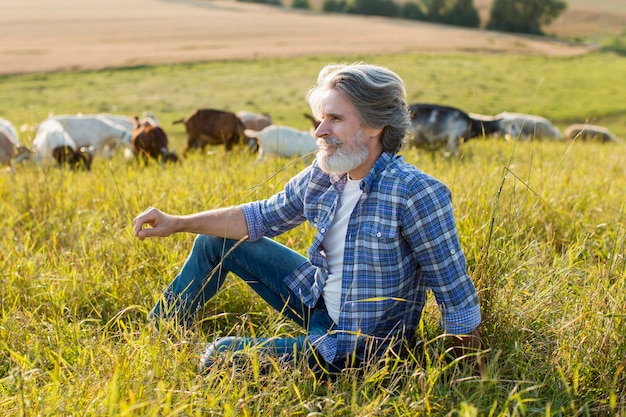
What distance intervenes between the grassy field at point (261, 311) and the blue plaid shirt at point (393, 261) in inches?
7.1

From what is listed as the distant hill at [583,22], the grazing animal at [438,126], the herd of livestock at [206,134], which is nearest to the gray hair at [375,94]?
the herd of livestock at [206,134]

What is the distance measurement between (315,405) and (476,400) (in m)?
0.68

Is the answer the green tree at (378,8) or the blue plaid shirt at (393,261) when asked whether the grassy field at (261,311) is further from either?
the green tree at (378,8)

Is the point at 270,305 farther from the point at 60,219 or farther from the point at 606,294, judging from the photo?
the point at 60,219

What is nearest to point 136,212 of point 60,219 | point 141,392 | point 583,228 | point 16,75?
point 60,219

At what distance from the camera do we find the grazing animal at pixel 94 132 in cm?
1295

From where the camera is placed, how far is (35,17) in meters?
59.2

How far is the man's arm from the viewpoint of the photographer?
3.76 metres

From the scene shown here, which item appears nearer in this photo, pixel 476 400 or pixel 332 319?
pixel 476 400

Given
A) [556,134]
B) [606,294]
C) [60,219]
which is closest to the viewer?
[606,294]

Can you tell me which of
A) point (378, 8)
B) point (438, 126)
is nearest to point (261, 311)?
point (438, 126)

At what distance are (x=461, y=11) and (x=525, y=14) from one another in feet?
21.0

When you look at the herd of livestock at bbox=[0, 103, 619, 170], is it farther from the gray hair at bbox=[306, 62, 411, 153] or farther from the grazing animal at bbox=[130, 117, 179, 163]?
the gray hair at bbox=[306, 62, 411, 153]

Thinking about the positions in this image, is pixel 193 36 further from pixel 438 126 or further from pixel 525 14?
pixel 438 126
